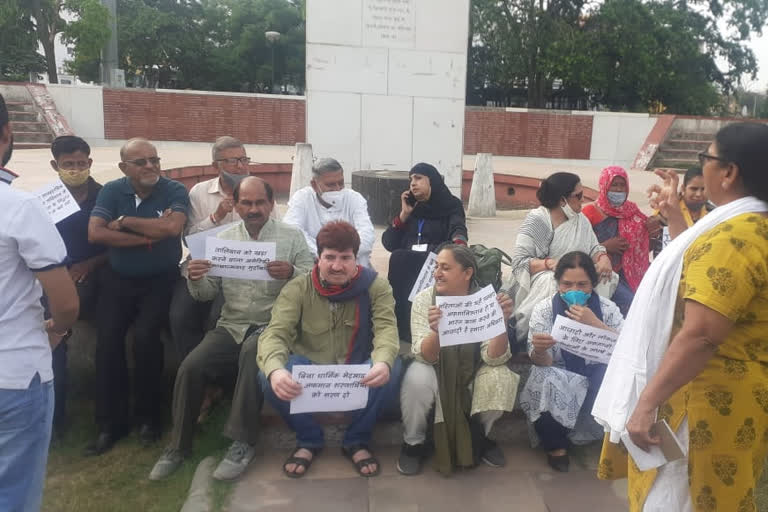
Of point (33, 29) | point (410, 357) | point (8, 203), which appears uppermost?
point (33, 29)

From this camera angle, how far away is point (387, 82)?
9.36m

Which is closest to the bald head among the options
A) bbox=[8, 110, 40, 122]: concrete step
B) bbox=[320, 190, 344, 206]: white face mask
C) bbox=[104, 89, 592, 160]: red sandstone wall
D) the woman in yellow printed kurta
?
bbox=[320, 190, 344, 206]: white face mask

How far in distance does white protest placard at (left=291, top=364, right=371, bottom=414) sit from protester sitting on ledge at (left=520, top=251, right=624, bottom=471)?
90 cm

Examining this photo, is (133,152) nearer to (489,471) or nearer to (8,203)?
(8,203)

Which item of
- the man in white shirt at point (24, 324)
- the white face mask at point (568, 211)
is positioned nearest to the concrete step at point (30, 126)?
the white face mask at point (568, 211)

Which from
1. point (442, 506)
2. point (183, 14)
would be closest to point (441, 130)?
point (442, 506)

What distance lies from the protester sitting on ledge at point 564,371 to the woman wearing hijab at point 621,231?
0.76 m

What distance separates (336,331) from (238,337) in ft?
1.97

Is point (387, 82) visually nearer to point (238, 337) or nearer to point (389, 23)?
point (389, 23)

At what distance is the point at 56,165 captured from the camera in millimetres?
3725

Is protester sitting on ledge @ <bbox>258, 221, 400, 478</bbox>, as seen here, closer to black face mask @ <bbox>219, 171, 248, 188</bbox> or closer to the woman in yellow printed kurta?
black face mask @ <bbox>219, 171, 248, 188</bbox>

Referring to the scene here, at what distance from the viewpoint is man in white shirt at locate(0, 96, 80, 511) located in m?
1.86

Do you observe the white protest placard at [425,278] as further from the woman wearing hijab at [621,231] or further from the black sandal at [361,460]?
the woman wearing hijab at [621,231]

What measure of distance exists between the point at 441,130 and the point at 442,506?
7.36m
